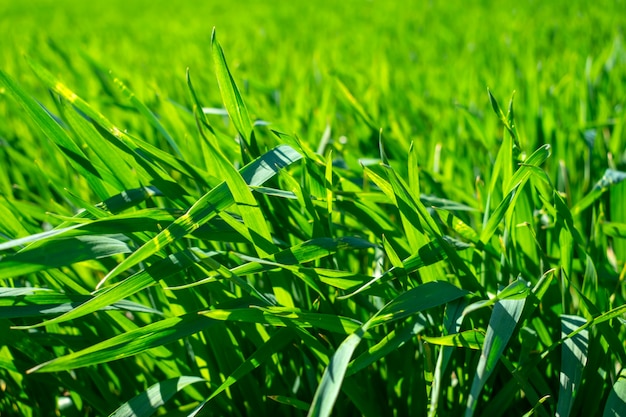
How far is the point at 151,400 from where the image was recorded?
0.55 meters

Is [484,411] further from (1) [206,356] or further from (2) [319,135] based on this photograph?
(2) [319,135]

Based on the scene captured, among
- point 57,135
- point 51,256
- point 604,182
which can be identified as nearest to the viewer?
point 51,256

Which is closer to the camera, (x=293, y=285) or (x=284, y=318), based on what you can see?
(x=284, y=318)

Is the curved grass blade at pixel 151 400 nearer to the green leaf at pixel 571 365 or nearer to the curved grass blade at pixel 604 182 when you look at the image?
the green leaf at pixel 571 365

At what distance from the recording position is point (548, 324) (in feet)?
2.21

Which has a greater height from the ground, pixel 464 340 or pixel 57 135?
pixel 57 135

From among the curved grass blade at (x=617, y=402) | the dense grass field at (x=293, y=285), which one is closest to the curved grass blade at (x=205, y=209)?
the dense grass field at (x=293, y=285)

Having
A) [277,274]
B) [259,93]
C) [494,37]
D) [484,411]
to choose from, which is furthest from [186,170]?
[494,37]

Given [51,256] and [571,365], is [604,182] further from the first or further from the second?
[51,256]

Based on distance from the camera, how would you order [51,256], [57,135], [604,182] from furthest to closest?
[604,182]
[57,135]
[51,256]

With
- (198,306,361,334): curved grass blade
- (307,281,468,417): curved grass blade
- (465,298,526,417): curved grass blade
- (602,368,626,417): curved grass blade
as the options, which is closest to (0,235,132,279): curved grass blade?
(198,306,361,334): curved grass blade

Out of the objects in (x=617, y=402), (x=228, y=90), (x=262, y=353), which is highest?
(x=228, y=90)

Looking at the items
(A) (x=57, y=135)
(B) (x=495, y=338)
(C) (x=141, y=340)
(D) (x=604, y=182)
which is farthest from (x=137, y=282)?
(D) (x=604, y=182)

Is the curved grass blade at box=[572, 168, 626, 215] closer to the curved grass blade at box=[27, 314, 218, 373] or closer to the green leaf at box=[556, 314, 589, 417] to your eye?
the green leaf at box=[556, 314, 589, 417]
